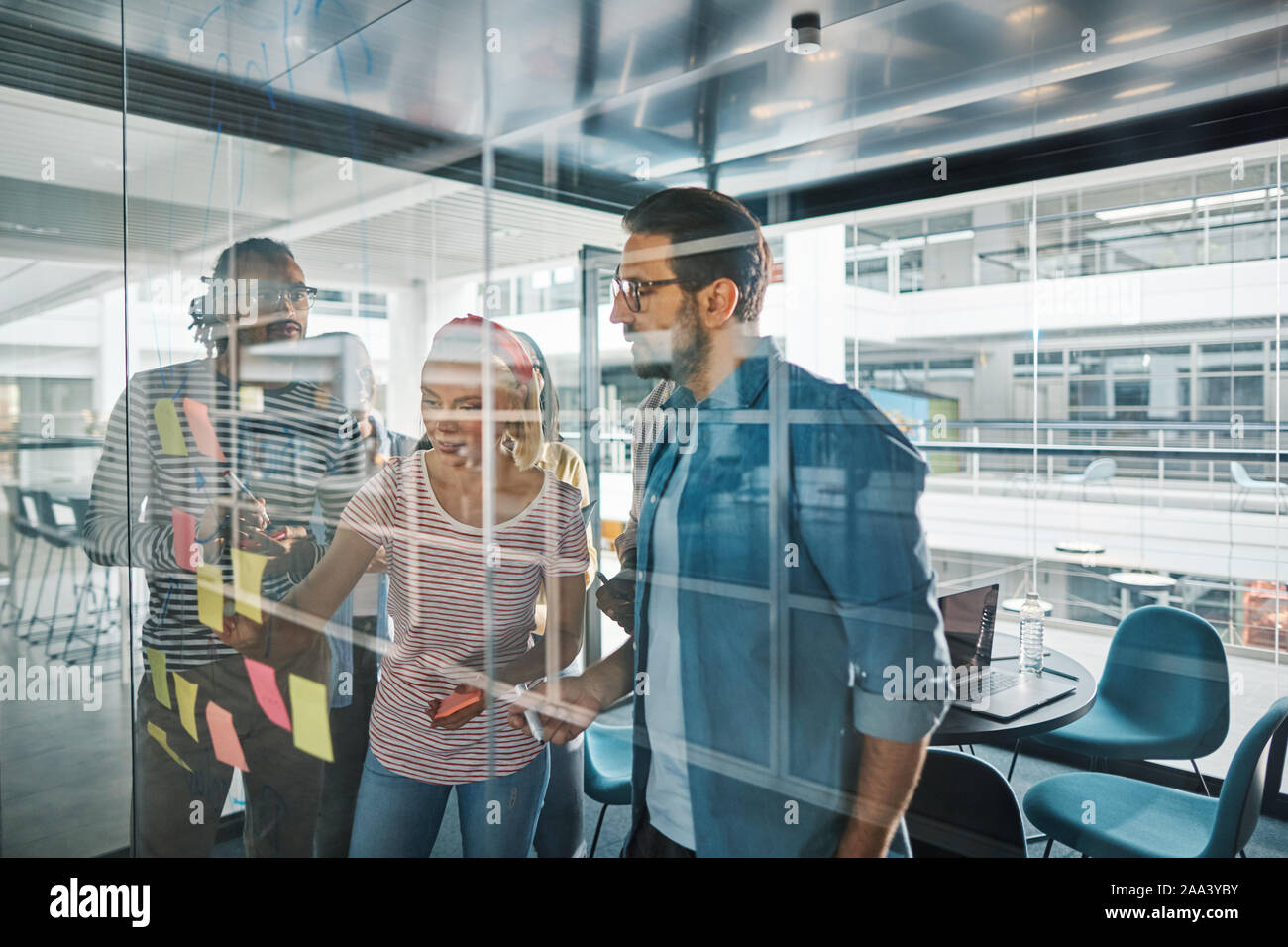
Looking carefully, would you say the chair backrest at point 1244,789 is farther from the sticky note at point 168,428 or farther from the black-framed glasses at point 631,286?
the sticky note at point 168,428

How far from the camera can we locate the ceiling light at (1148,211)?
4.89ft

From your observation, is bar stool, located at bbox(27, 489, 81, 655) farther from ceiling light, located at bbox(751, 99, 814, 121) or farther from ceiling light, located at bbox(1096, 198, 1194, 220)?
ceiling light, located at bbox(1096, 198, 1194, 220)

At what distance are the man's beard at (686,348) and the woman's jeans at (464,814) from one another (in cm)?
83

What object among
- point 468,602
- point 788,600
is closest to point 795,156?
point 788,600

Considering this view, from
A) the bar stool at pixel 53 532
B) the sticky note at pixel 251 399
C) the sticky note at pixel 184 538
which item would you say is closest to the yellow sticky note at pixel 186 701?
the sticky note at pixel 184 538

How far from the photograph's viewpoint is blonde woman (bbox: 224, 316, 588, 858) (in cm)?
171

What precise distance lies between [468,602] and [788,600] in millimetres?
664

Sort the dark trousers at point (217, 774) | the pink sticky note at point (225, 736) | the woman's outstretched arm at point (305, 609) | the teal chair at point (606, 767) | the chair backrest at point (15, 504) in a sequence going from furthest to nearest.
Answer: the chair backrest at point (15, 504)
the pink sticky note at point (225, 736)
the dark trousers at point (217, 774)
the woman's outstretched arm at point (305, 609)
the teal chair at point (606, 767)

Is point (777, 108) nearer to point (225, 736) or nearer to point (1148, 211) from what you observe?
point (1148, 211)

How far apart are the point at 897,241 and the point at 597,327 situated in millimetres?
597

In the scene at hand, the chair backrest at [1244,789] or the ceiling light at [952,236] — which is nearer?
the ceiling light at [952,236]
